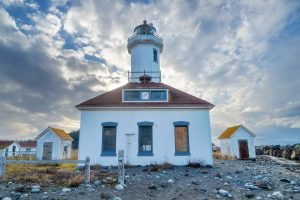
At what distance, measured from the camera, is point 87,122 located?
14977mm

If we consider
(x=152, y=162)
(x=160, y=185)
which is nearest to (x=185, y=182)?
(x=160, y=185)

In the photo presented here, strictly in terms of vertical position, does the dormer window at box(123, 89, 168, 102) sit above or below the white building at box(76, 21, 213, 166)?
above

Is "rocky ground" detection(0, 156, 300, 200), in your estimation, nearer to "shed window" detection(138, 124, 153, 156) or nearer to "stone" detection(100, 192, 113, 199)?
"stone" detection(100, 192, 113, 199)

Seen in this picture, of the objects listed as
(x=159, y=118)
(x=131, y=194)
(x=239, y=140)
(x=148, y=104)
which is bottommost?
(x=131, y=194)

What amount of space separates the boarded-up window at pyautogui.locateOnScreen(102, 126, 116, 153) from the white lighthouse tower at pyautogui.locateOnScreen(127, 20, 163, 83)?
7.77 m

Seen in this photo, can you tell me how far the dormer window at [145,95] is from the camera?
15.9 m

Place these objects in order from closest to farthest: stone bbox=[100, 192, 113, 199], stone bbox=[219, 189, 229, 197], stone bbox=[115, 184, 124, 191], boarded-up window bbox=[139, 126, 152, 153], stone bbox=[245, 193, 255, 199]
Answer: stone bbox=[100, 192, 113, 199] < stone bbox=[245, 193, 255, 199] < stone bbox=[219, 189, 229, 197] < stone bbox=[115, 184, 124, 191] < boarded-up window bbox=[139, 126, 152, 153]

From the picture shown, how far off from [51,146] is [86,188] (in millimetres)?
18319

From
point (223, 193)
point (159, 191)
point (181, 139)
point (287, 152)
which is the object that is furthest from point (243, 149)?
point (159, 191)

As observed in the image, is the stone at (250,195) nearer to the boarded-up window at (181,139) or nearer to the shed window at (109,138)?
the boarded-up window at (181,139)

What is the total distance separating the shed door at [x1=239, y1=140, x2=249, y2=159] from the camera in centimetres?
2348

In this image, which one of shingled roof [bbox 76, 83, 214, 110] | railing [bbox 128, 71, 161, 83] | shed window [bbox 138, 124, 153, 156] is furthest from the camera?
railing [bbox 128, 71, 161, 83]

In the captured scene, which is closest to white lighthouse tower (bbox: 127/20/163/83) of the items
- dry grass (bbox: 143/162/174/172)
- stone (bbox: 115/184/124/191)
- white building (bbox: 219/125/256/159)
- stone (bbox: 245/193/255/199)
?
dry grass (bbox: 143/162/174/172)

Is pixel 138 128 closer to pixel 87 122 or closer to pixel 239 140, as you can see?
pixel 87 122
